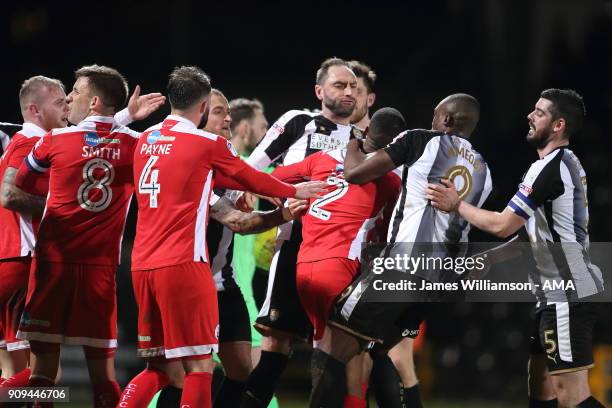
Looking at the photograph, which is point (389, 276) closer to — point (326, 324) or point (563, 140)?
point (326, 324)

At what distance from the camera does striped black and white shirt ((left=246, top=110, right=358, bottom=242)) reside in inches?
279

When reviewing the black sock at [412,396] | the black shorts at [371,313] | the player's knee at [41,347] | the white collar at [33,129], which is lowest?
the black sock at [412,396]


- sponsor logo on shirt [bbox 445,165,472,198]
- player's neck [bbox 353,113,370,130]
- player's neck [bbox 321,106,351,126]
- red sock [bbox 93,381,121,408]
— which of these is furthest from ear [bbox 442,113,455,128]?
red sock [bbox 93,381,121,408]

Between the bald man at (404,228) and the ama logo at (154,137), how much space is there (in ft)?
4.19

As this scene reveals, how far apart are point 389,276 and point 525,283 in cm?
166

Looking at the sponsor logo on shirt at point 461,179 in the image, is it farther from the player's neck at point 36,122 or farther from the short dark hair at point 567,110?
the player's neck at point 36,122

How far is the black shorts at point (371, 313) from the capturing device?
20.5 feet

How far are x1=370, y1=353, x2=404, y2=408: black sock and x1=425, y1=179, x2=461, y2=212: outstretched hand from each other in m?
1.12

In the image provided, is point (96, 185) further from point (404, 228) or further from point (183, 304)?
point (404, 228)

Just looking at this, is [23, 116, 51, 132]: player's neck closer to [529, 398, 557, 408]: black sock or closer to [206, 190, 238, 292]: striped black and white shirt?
[206, 190, 238, 292]: striped black and white shirt

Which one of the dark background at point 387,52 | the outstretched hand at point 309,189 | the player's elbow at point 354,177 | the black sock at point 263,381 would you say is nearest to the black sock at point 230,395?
the black sock at point 263,381

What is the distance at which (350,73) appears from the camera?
7.18 meters

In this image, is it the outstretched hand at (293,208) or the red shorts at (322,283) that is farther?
the red shorts at (322,283)

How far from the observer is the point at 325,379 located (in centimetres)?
630
